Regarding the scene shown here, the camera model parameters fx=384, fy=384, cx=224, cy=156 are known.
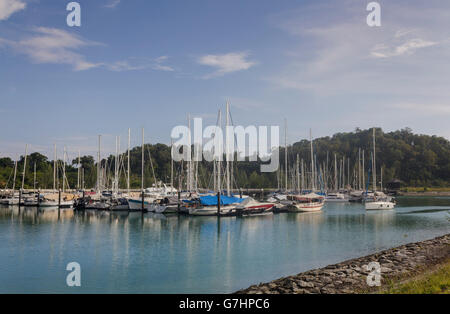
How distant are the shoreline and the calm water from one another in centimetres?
276

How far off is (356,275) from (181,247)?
1609cm

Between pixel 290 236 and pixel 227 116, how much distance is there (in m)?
22.1

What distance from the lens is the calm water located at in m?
21.0

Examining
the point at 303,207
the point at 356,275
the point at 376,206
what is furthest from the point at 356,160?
the point at 356,275

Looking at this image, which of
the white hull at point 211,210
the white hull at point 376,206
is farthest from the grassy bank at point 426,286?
the white hull at point 376,206

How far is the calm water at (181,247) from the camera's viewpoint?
20969 millimetres

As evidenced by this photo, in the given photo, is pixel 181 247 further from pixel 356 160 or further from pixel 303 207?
pixel 356 160

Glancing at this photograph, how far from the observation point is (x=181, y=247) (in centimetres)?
3119

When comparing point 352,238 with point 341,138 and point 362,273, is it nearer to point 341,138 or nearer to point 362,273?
point 362,273

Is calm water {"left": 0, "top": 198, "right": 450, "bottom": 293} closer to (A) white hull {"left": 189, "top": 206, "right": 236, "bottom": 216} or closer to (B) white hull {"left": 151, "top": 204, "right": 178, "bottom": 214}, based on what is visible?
(A) white hull {"left": 189, "top": 206, "right": 236, "bottom": 216}

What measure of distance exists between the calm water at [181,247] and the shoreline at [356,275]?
109 inches
